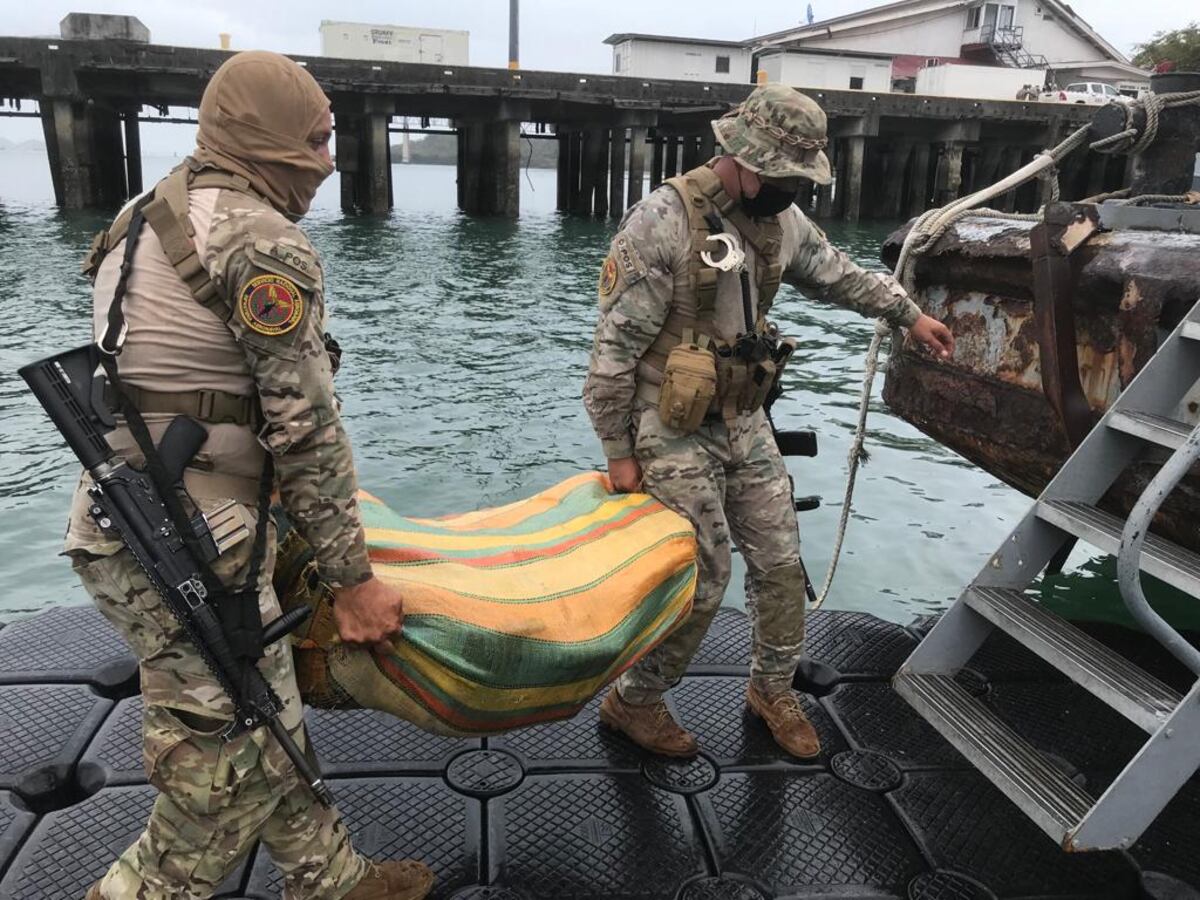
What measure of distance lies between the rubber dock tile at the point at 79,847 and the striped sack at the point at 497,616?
2.65 feet

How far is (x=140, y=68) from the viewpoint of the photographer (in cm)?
2433

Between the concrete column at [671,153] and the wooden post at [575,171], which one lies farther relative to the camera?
the concrete column at [671,153]

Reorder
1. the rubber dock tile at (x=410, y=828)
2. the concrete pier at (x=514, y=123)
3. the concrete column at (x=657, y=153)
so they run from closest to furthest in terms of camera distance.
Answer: the rubber dock tile at (x=410, y=828) < the concrete pier at (x=514, y=123) < the concrete column at (x=657, y=153)

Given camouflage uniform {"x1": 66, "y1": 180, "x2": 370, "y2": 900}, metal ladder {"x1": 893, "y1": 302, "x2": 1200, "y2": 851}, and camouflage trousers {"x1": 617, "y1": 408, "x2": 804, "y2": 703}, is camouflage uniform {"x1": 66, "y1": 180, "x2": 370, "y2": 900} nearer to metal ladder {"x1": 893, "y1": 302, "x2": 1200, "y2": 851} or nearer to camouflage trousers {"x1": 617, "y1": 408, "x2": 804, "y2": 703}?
camouflage trousers {"x1": 617, "y1": 408, "x2": 804, "y2": 703}

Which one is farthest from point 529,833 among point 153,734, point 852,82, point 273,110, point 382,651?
point 852,82

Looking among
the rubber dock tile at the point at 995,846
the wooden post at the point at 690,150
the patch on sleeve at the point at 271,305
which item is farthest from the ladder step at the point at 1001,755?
the wooden post at the point at 690,150

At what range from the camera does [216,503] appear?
6.61ft

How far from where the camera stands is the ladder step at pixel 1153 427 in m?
2.69

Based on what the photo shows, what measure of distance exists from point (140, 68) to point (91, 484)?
2654 centimetres

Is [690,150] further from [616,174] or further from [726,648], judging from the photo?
[726,648]

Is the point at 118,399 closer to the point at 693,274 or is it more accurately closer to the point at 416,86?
the point at 693,274

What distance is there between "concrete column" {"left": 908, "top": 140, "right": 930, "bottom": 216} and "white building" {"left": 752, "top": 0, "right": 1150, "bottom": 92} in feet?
60.3

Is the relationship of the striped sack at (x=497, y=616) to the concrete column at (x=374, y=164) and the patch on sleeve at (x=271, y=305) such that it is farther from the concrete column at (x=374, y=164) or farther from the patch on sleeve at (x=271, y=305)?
A: the concrete column at (x=374, y=164)

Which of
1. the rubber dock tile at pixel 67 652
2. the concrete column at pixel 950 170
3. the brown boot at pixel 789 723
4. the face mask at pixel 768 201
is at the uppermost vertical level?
the concrete column at pixel 950 170
